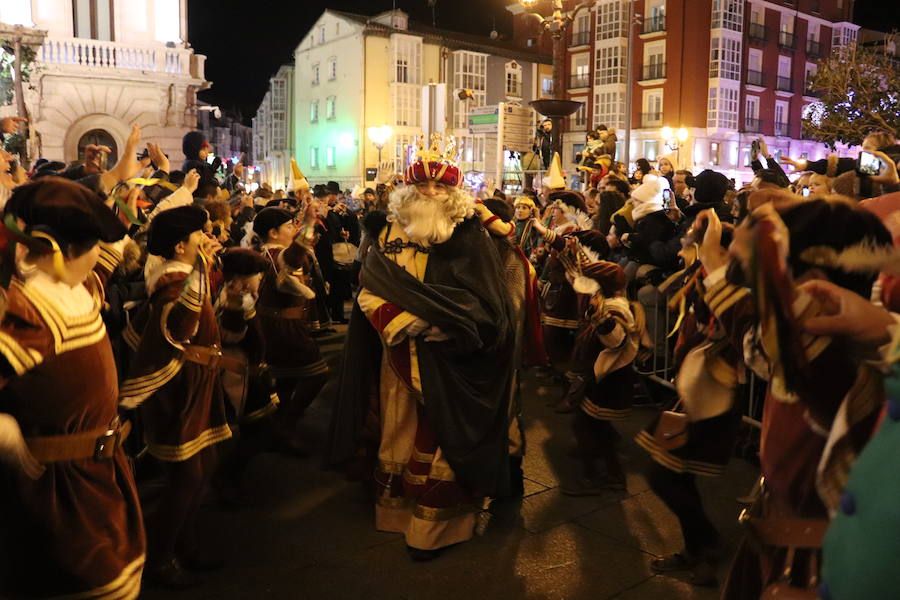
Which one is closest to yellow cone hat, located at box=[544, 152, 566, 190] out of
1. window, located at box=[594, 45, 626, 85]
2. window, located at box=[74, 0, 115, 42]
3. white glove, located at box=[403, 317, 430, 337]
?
white glove, located at box=[403, 317, 430, 337]

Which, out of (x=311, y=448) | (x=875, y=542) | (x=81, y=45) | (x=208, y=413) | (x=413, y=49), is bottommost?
(x=311, y=448)

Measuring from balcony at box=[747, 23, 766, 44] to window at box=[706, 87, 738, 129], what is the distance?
3188 mm

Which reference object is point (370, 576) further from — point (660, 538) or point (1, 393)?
point (1, 393)

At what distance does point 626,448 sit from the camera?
20.4 feet

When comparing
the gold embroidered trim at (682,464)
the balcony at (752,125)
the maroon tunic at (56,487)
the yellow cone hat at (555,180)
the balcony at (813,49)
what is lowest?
the gold embroidered trim at (682,464)

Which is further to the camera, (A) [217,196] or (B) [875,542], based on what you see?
(A) [217,196]

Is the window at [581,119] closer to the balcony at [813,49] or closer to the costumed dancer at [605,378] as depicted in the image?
the balcony at [813,49]

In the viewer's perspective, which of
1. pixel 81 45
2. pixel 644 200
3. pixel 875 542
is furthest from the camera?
pixel 81 45

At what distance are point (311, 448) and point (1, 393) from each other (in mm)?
3713

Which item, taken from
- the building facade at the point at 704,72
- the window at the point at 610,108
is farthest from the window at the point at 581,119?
the window at the point at 610,108

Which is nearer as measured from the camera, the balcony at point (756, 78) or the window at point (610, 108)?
the balcony at point (756, 78)

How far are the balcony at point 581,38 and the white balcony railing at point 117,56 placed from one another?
27369mm

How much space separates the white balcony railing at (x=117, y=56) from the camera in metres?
19.3

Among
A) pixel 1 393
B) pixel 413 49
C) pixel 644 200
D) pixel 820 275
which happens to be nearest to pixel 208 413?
pixel 1 393
